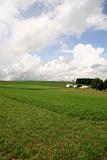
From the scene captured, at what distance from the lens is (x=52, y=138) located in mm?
13906

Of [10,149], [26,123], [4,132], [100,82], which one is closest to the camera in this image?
[10,149]

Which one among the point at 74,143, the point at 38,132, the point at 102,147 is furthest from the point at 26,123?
the point at 102,147

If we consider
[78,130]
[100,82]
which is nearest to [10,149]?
[78,130]

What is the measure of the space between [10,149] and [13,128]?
5.20 meters

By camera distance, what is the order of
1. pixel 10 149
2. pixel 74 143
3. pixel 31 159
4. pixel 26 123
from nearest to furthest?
pixel 31 159
pixel 10 149
pixel 74 143
pixel 26 123

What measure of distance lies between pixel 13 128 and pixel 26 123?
217cm

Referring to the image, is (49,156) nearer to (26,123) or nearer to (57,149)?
(57,149)

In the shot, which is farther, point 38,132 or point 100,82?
point 100,82

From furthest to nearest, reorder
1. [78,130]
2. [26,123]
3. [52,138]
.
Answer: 1. [26,123]
2. [78,130]
3. [52,138]

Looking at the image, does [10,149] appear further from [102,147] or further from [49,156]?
[102,147]

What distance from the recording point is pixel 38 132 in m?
15.6

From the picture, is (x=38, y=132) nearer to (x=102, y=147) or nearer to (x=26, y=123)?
(x=26, y=123)

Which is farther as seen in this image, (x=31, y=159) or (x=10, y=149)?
(x=10, y=149)

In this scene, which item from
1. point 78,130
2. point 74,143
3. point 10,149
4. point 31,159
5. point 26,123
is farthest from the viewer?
point 26,123
